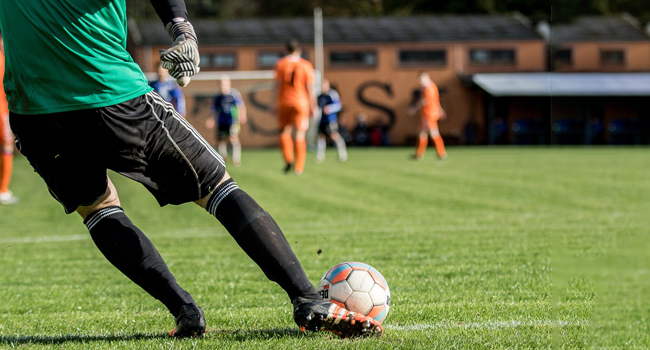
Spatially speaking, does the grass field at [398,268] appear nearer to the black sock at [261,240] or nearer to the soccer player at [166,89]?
the black sock at [261,240]

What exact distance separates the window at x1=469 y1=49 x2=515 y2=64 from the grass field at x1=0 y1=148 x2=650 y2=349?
1153 inches

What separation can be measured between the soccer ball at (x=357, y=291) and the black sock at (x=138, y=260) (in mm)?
589

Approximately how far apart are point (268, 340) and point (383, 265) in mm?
2101

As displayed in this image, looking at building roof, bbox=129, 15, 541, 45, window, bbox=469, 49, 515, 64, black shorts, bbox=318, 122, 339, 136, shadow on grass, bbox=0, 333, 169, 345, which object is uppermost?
building roof, bbox=129, 15, 541, 45

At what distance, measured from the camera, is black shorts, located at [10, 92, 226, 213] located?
263 centimetres

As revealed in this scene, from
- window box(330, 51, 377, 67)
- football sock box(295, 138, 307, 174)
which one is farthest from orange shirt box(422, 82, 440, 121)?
window box(330, 51, 377, 67)

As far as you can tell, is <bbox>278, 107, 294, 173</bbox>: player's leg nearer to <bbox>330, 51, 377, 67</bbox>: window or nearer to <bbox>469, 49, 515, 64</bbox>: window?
<bbox>330, 51, 377, 67</bbox>: window

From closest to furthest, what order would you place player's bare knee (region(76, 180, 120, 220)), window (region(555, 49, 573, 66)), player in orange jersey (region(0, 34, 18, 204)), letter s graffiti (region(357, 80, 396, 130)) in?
player's bare knee (region(76, 180, 120, 220)), window (region(555, 49, 573, 66)), player in orange jersey (region(0, 34, 18, 204)), letter s graffiti (region(357, 80, 396, 130))

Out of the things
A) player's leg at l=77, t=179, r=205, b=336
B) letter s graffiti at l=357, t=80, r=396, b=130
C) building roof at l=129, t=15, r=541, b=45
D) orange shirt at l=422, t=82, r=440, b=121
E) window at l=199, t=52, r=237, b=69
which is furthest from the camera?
building roof at l=129, t=15, r=541, b=45

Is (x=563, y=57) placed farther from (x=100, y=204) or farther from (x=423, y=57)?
(x=423, y=57)

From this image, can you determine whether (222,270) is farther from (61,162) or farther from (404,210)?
(404,210)

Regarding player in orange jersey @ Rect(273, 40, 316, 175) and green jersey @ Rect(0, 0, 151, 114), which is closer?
green jersey @ Rect(0, 0, 151, 114)

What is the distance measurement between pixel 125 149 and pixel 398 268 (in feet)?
8.09

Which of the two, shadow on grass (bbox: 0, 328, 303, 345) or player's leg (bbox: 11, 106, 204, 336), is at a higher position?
player's leg (bbox: 11, 106, 204, 336)
